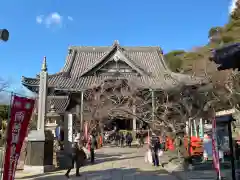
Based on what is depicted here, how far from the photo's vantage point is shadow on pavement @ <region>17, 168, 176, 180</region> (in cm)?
921

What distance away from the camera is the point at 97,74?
27906 mm

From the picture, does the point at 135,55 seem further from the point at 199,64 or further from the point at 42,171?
the point at 42,171

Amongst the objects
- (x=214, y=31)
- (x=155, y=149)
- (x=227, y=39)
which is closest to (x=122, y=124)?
(x=227, y=39)

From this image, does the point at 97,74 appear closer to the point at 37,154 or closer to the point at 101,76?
the point at 101,76

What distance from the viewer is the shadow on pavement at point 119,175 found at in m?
9.21

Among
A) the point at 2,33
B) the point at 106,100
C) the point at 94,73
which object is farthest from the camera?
the point at 94,73

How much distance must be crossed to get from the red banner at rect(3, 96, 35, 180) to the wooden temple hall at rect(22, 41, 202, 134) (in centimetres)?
1361

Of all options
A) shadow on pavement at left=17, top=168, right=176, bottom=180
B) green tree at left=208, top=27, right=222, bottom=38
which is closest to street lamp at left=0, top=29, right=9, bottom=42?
shadow on pavement at left=17, top=168, right=176, bottom=180

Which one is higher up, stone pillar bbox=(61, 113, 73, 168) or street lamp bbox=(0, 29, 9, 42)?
street lamp bbox=(0, 29, 9, 42)

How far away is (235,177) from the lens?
6.43 meters

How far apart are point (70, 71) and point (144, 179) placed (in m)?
21.5

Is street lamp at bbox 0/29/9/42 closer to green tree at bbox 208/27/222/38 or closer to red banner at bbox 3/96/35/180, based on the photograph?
red banner at bbox 3/96/35/180

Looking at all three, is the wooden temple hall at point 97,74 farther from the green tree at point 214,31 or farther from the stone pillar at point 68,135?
the green tree at point 214,31

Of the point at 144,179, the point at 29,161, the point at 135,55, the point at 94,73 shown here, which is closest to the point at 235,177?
the point at 144,179
